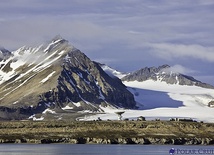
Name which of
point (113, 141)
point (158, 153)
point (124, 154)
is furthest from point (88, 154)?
point (113, 141)

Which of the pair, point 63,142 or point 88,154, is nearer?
point 88,154

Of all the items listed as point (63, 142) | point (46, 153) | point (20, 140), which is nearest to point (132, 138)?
point (63, 142)

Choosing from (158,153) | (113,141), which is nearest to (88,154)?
(158,153)

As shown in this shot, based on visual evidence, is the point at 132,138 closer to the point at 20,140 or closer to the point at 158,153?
the point at 20,140

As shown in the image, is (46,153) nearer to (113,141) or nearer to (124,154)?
(124,154)

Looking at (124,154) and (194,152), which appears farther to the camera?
(194,152)

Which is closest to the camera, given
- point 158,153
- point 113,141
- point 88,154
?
point 88,154

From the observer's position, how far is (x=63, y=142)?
19262 cm

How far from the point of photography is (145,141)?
644 feet

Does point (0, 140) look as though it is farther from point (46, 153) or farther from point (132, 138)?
point (46, 153)

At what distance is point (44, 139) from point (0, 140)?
12917mm

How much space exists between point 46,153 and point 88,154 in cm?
911

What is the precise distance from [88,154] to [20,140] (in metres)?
71.2

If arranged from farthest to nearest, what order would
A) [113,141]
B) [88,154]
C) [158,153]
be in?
[113,141]
[158,153]
[88,154]
